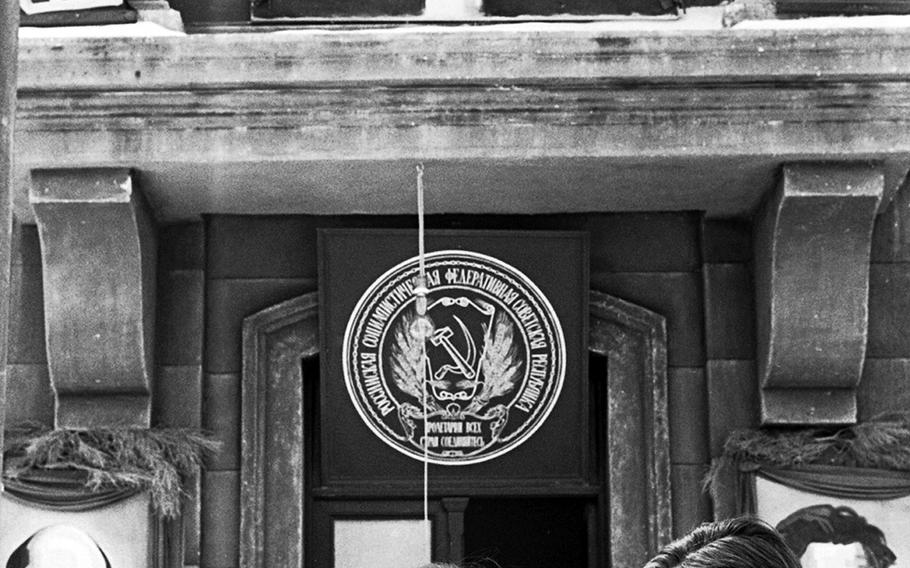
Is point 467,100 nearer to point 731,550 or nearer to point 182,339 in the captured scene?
point 182,339

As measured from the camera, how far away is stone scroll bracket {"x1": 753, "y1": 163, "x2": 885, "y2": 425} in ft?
29.5

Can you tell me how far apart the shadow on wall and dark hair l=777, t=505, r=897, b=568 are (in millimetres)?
3383

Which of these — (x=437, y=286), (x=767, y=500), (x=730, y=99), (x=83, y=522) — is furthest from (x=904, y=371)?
(x=83, y=522)

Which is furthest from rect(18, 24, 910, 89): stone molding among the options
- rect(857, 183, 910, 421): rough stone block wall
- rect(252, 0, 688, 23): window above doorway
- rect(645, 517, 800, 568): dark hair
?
rect(645, 517, 800, 568): dark hair

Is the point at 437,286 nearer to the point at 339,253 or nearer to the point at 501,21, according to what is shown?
the point at 339,253

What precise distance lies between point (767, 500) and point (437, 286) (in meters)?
1.97

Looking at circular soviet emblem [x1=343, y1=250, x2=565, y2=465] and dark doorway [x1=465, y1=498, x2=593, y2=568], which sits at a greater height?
circular soviet emblem [x1=343, y1=250, x2=565, y2=465]

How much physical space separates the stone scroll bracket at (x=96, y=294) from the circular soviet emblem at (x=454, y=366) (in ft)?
3.53

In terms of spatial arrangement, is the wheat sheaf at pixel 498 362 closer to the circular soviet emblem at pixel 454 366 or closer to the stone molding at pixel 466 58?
the circular soviet emblem at pixel 454 366

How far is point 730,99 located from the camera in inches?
348

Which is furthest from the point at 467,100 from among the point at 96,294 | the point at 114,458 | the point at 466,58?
the point at 114,458

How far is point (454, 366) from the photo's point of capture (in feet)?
31.5

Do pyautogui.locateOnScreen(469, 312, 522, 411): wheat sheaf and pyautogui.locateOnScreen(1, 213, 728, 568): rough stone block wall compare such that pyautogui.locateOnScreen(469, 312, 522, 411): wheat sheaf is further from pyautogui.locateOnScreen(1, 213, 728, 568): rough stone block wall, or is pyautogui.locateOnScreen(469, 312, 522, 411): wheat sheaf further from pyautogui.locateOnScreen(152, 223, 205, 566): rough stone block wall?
pyautogui.locateOnScreen(152, 223, 205, 566): rough stone block wall

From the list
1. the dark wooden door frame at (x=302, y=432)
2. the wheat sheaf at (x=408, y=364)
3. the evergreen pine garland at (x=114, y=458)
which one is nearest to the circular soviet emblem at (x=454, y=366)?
the wheat sheaf at (x=408, y=364)
